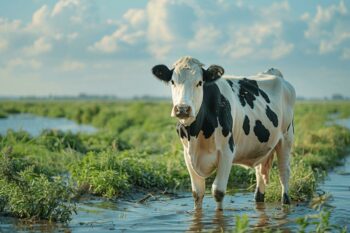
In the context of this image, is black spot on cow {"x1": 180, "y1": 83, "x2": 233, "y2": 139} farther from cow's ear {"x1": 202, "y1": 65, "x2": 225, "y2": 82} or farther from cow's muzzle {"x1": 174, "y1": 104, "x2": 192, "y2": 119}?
cow's muzzle {"x1": 174, "y1": 104, "x2": 192, "y2": 119}

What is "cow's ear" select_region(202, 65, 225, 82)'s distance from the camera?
756cm

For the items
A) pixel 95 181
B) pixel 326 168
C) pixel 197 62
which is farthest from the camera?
pixel 326 168

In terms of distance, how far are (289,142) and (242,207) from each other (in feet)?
4.44

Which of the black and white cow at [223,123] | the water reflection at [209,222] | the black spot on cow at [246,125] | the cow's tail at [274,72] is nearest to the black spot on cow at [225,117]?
the black and white cow at [223,123]

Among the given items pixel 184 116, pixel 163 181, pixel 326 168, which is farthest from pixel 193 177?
pixel 326 168

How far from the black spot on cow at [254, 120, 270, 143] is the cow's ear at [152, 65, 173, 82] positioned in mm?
1742

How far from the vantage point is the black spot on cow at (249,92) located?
28.6 feet

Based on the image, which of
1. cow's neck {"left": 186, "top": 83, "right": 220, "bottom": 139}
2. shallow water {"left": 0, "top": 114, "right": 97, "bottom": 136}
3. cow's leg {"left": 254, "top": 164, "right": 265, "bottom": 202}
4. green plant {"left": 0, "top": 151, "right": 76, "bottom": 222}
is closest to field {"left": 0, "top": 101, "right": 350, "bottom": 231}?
green plant {"left": 0, "top": 151, "right": 76, "bottom": 222}

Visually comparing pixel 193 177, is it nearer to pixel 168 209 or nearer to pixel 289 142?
pixel 168 209

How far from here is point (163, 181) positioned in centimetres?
1123

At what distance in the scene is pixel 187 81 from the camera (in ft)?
24.0

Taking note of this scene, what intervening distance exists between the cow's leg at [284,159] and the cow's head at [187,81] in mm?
2571

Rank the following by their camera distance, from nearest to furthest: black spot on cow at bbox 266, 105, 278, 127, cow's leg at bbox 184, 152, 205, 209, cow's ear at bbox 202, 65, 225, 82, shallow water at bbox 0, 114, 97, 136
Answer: cow's ear at bbox 202, 65, 225, 82 → cow's leg at bbox 184, 152, 205, 209 → black spot on cow at bbox 266, 105, 278, 127 → shallow water at bbox 0, 114, 97, 136

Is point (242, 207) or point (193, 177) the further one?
point (242, 207)
